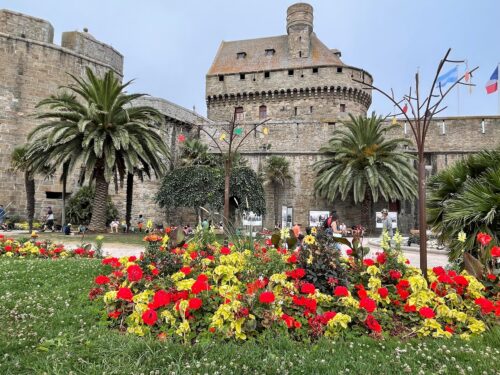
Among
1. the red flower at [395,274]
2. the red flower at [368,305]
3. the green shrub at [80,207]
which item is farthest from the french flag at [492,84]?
the red flower at [368,305]

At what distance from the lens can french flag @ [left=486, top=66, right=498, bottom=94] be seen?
22195 millimetres

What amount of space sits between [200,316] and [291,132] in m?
24.1

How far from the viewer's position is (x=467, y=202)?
5.42 m

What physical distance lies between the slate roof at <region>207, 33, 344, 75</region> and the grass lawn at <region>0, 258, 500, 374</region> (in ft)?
106

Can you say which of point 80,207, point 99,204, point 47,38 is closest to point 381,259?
point 99,204

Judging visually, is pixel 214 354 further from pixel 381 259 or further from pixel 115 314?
pixel 381 259

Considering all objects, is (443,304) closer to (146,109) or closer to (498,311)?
(498,311)

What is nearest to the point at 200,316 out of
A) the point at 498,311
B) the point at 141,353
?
the point at 141,353

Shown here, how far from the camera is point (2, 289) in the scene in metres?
4.79

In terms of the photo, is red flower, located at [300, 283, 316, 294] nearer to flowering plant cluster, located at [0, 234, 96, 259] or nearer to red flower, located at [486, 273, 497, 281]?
red flower, located at [486, 273, 497, 281]

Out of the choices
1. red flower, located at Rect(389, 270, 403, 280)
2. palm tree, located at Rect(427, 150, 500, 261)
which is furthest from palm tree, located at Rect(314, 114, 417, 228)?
red flower, located at Rect(389, 270, 403, 280)

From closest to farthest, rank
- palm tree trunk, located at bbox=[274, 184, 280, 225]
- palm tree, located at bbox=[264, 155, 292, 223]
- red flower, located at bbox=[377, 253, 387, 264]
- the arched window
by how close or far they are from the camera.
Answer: red flower, located at bbox=[377, 253, 387, 264] < palm tree, located at bbox=[264, 155, 292, 223] < palm tree trunk, located at bbox=[274, 184, 280, 225] < the arched window

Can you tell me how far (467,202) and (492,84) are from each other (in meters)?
21.3

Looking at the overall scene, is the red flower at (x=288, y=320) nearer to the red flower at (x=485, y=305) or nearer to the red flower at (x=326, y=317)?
the red flower at (x=326, y=317)
